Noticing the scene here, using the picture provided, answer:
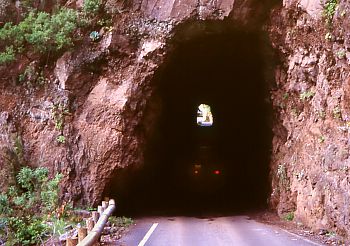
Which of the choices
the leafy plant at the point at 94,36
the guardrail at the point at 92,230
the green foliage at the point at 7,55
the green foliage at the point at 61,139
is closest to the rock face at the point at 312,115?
the guardrail at the point at 92,230

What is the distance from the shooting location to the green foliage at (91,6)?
58.4ft

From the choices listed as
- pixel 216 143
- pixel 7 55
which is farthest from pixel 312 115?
pixel 216 143

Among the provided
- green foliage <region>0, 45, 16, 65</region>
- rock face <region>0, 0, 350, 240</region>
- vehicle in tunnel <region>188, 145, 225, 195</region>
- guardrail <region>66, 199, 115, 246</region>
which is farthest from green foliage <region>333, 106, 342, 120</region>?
vehicle in tunnel <region>188, 145, 225, 195</region>

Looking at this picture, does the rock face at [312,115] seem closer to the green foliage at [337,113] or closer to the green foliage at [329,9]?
the green foliage at [337,113]

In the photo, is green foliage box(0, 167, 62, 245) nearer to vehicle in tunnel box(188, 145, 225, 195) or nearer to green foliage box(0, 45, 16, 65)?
green foliage box(0, 45, 16, 65)

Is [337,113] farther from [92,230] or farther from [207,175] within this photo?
[207,175]

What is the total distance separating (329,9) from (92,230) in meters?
A: 9.44

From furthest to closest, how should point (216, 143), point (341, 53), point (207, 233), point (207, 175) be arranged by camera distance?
1. point (216, 143)
2. point (207, 175)
3. point (207, 233)
4. point (341, 53)

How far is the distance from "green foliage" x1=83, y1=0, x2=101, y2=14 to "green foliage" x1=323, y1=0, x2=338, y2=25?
8369mm

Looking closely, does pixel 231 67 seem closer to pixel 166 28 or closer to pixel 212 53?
pixel 212 53

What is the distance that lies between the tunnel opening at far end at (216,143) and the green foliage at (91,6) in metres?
3.36

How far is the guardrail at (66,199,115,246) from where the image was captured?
7.81 meters

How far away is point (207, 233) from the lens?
13.6 metres

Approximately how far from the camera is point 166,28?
17.8 m
